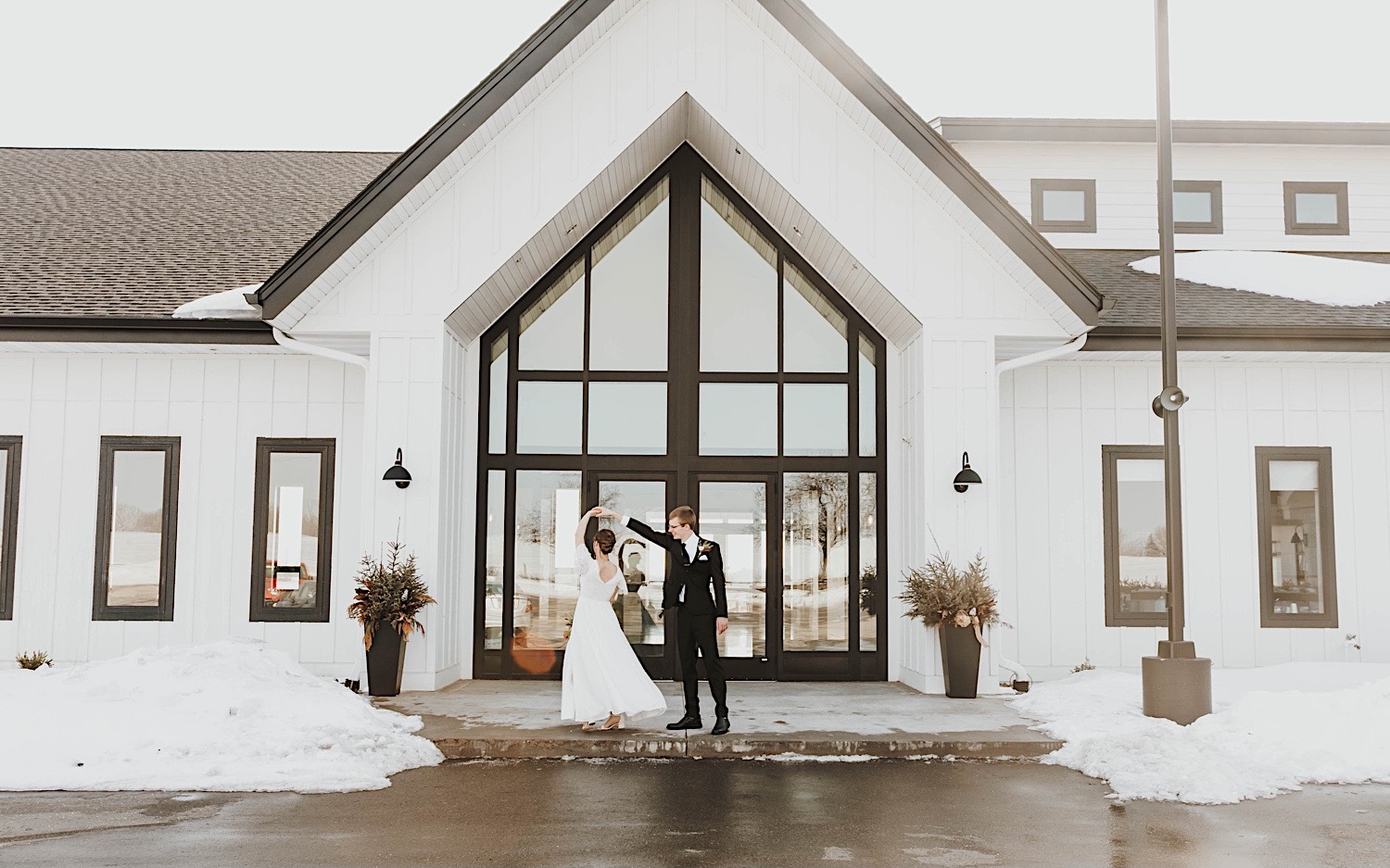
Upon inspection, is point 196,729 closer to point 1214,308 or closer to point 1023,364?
point 1023,364

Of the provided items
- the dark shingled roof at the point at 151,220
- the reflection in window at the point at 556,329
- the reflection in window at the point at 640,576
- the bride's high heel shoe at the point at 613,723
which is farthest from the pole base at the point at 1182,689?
the dark shingled roof at the point at 151,220

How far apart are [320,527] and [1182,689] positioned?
346 inches

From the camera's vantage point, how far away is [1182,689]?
9273 mm

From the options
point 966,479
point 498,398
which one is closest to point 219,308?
point 498,398

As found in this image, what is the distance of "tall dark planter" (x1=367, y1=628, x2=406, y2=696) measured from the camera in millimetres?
10672

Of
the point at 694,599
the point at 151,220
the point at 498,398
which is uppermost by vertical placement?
the point at 151,220

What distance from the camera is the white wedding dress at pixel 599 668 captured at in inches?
353

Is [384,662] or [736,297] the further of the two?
[736,297]

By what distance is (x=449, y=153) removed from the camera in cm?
1116

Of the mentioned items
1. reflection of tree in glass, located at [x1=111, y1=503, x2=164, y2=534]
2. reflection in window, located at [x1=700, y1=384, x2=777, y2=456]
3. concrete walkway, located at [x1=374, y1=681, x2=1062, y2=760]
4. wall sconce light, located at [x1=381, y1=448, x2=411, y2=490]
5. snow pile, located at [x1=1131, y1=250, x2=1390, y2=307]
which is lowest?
concrete walkway, located at [x1=374, y1=681, x2=1062, y2=760]

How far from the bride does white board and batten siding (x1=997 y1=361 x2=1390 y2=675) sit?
524 centimetres

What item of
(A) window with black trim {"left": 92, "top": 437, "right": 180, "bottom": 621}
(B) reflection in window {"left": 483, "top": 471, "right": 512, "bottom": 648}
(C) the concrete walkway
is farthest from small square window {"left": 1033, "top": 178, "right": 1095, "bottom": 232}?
(A) window with black trim {"left": 92, "top": 437, "right": 180, "bottom": 621}

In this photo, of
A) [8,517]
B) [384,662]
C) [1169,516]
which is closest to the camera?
[1169,516]

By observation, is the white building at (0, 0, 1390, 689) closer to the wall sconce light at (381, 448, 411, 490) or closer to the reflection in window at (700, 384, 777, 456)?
the reflection in window at (700, 384, 777, 456)
